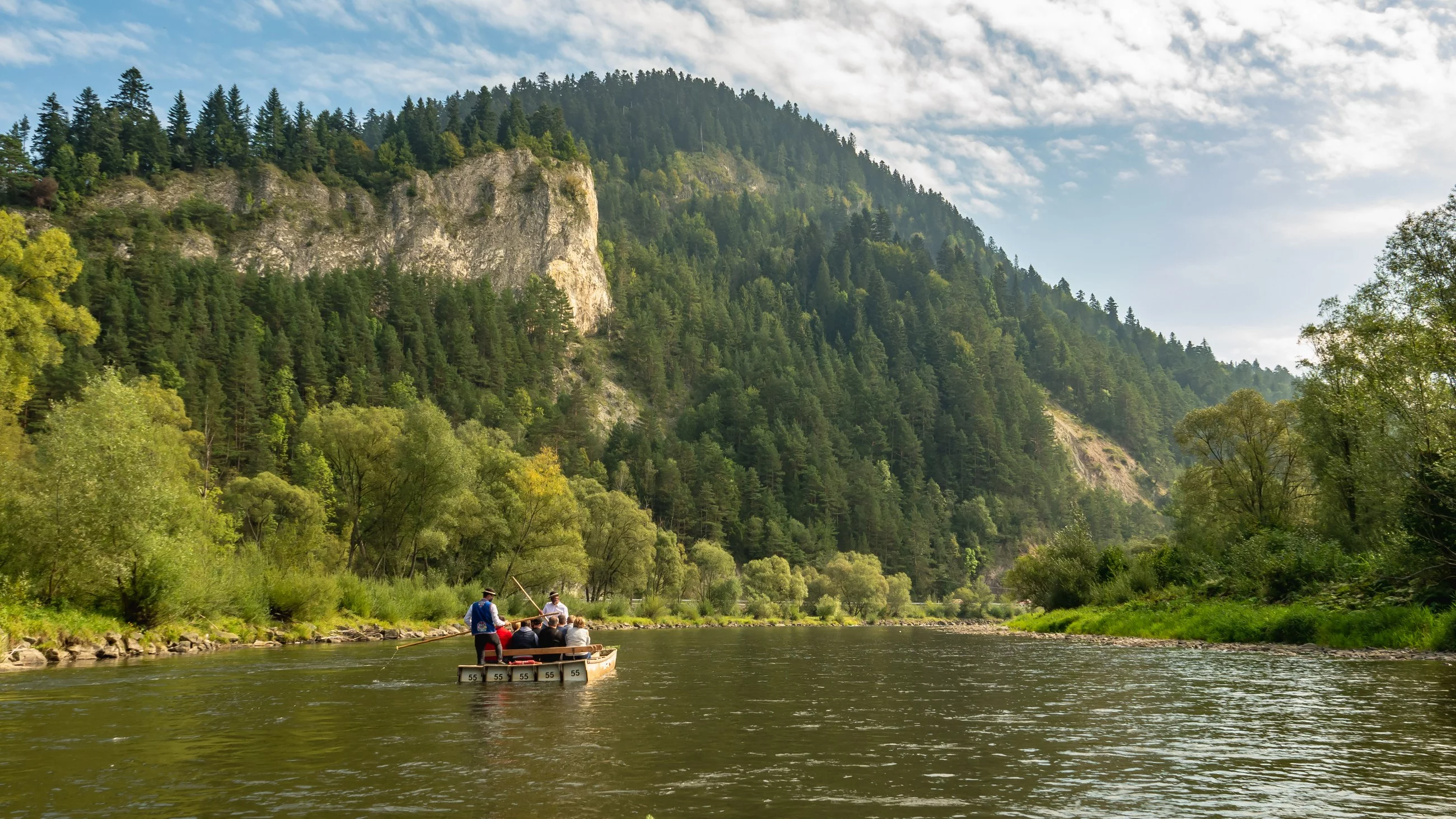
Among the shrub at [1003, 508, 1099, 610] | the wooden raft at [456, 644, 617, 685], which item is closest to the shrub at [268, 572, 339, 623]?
the wooden raft at [456, 644, 617, 685]

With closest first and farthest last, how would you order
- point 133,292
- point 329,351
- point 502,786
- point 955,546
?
point 502,786 < point 133,292 < point 329,351 < point 955,546

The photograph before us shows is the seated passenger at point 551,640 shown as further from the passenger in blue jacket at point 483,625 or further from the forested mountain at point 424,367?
the forested mountain at point 424,367

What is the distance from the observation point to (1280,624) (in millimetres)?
38000

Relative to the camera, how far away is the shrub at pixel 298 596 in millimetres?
49969

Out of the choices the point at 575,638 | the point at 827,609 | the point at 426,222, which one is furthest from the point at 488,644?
the point at 426,222

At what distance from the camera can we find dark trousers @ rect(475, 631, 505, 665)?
93.6 feet

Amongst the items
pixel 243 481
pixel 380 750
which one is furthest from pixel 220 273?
pixel 380 750

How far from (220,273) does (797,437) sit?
4013 inches

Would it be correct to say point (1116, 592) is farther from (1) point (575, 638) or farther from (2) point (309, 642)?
(2) point (309, 642)

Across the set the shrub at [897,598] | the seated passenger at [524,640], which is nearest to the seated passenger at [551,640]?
the seated passenger at [524,640]

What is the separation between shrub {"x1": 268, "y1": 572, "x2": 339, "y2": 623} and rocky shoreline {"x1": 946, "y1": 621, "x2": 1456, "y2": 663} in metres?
41.5

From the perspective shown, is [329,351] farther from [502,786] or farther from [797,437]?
[502,786]

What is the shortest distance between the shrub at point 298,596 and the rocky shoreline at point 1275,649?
136ft

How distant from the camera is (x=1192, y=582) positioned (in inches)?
2066
